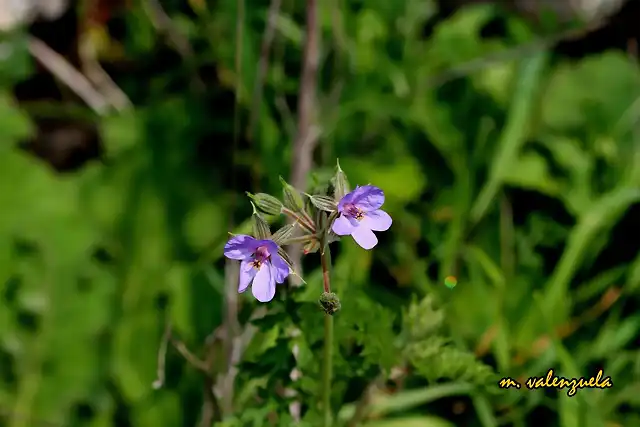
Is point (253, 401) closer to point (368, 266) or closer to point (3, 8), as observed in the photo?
point (368, 266)

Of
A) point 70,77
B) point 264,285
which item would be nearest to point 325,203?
point 264,285

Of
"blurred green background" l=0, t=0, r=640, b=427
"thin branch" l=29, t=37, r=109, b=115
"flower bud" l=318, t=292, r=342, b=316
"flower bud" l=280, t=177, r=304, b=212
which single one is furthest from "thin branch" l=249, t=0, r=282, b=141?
"flower bud" l=318, t=292, r=342, b=316

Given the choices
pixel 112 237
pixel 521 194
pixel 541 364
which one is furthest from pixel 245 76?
pixel 541 364

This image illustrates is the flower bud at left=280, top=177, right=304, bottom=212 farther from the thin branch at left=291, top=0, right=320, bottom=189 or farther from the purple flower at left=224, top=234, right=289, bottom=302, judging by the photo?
the thin branch at left=291, top=0, right=320, bottom=189
